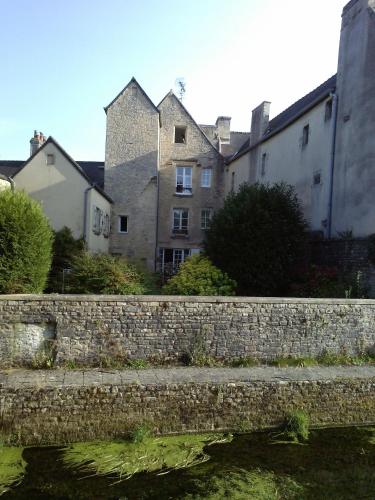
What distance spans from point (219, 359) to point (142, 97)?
755 inches

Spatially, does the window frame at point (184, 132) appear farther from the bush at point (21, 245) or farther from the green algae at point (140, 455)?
the green algae at point (140, 455)

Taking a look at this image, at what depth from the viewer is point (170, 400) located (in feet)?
26.7

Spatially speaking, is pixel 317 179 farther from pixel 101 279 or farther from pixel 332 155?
pixel 101 279

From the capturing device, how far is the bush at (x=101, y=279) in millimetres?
12062

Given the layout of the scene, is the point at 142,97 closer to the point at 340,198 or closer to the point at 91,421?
the point at 340,198

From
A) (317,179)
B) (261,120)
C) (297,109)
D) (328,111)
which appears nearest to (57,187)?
(317,179)

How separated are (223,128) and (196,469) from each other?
28.2 meters

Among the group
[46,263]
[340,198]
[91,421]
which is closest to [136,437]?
[91,421]

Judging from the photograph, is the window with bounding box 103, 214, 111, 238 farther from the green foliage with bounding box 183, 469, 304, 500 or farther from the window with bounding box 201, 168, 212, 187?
the green foliage with bounding box 183, 469, 304, 500

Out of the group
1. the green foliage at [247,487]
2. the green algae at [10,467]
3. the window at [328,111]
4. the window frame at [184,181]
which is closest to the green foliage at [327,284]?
the window at [328,111]

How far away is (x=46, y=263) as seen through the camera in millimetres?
10297

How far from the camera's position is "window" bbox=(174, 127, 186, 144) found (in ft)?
89.2

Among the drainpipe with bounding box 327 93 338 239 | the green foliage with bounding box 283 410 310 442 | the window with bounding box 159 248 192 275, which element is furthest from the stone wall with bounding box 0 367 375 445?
the window with bounding box 159 248 192 275

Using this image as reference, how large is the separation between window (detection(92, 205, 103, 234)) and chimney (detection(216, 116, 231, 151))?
13708 millimetres
